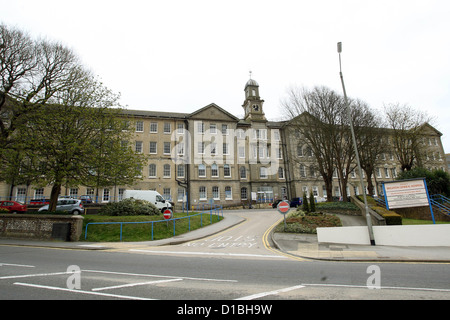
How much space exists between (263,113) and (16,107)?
37.5 metres

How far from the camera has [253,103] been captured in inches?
1879

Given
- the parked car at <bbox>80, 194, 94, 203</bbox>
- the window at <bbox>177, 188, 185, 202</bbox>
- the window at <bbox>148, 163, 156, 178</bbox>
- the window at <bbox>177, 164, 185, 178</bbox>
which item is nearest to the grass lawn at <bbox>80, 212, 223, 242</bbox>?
the parked car at <bbox>80, 194, 94, 203</bbox>

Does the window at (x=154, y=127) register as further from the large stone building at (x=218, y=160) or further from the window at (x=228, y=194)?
the window at (x=228, y=194)

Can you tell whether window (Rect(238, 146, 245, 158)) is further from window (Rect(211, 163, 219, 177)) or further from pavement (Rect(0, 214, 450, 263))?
pavement (Rect(0, 214, 450, 263))

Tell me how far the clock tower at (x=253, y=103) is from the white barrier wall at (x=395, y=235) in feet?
111

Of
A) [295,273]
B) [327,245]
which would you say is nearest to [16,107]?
[295,273]

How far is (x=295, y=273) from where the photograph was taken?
738 centimetres

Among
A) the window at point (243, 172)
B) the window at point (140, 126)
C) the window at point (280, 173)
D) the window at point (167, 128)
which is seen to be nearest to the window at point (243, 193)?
the window at point (243, 172)

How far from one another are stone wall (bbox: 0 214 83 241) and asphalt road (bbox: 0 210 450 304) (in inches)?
203

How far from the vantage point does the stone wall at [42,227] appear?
15.4 metres

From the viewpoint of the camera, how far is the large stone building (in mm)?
38531

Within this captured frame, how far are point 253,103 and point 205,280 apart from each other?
44.1 meters
